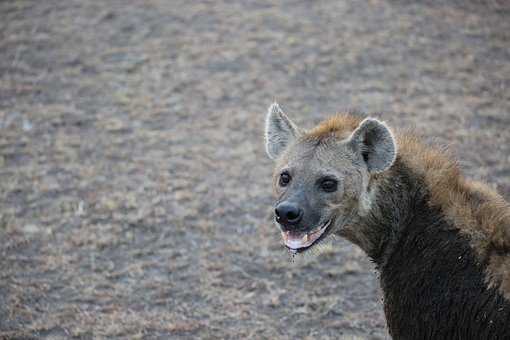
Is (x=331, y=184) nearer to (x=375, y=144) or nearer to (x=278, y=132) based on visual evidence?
(x=375, y=144)

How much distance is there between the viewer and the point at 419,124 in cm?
628

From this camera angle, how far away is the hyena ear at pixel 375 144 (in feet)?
9.71

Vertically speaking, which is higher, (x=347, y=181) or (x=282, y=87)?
(x=347, y=181)

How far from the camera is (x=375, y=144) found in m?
3.01

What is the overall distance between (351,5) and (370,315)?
235 inches

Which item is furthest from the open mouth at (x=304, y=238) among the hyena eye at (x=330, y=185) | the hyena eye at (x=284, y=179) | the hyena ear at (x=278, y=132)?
the hyena ear at (x=278, y=132)

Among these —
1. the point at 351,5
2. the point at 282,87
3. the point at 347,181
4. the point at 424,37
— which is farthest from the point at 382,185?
the point at 351,5

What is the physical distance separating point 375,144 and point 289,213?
57 centimetres

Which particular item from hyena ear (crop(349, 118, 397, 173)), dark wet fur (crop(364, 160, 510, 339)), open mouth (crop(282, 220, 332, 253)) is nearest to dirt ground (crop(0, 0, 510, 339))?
open mouth (crop(282, 220, 332, 253))

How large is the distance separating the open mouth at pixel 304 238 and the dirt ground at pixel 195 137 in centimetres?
66

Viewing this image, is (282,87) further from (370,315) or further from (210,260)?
(370,315)

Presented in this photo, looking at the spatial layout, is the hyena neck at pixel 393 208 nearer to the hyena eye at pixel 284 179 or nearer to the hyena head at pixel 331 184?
the hyena head at pixel 331 184

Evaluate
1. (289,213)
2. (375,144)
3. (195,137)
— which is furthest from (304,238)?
(195,137)

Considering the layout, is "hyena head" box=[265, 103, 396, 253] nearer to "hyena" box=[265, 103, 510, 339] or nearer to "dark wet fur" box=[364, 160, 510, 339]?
"hyena" box=[265, 103, 510, 339]
